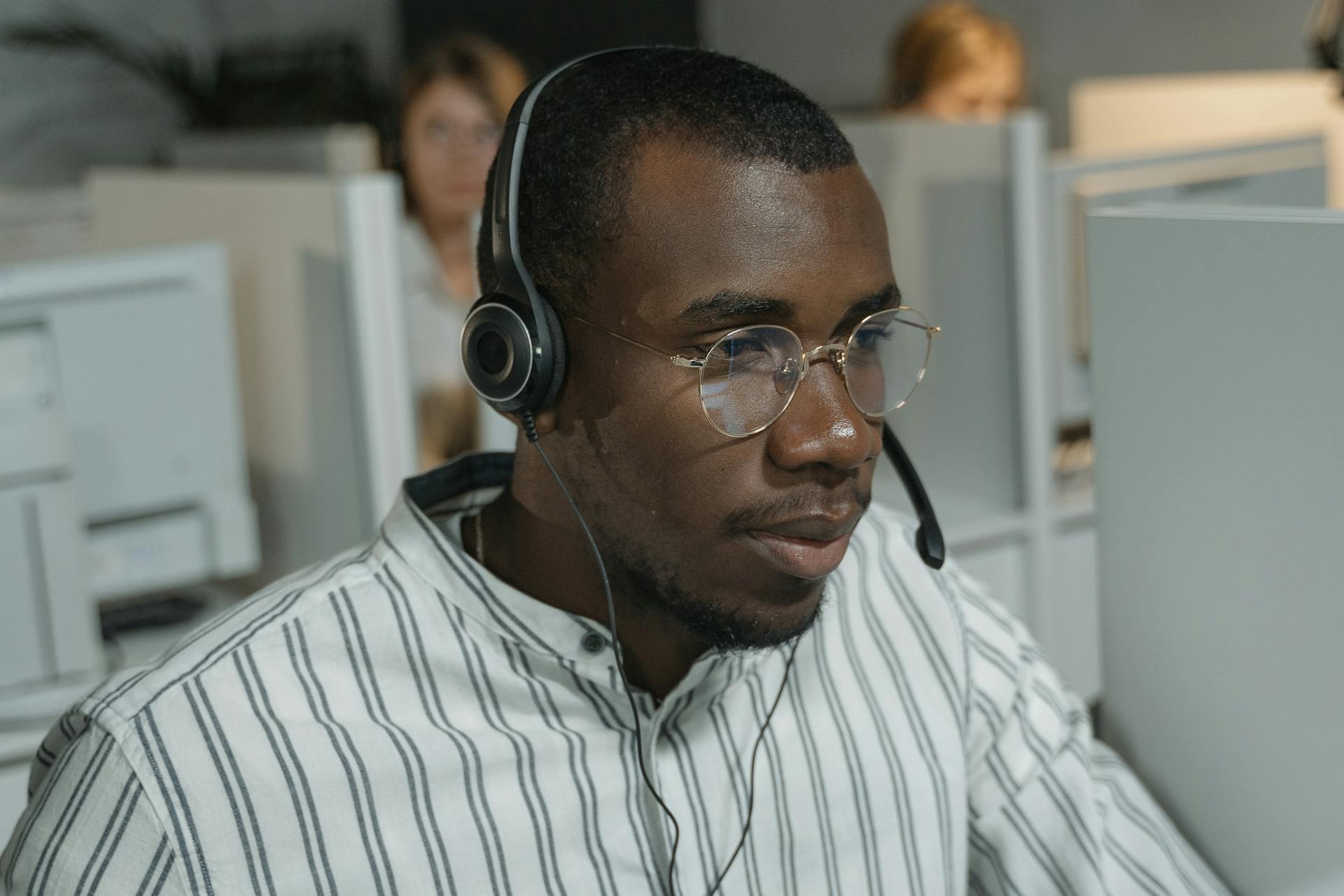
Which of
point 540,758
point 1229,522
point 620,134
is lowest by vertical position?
point 540,758

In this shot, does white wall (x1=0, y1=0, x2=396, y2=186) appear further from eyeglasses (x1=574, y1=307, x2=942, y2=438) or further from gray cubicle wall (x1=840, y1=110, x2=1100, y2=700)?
eyeglasses (x1=574, y1=307, x2=942, y2=438)

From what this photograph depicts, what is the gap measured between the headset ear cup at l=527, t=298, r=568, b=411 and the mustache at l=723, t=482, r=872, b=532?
0.12 metres

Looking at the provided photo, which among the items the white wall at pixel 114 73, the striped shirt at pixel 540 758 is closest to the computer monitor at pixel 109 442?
the striped shirt at pixel 540 758

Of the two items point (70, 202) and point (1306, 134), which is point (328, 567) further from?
point (70, 202)

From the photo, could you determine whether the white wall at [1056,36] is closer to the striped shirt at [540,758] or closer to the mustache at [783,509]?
the striped shirt at [540,758]

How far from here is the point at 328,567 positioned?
0.80 m

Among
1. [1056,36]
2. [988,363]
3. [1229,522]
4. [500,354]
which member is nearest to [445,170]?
[988,363]

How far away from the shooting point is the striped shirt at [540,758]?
681 mm

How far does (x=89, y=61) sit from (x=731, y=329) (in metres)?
4.86

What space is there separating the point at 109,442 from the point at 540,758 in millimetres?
1216

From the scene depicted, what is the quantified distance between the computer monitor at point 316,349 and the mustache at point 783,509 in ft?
3.15

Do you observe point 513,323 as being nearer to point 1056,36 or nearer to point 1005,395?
point 1005,395

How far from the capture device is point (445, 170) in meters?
2.53

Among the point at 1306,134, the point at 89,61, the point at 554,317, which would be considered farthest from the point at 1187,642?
the point at 89,61
